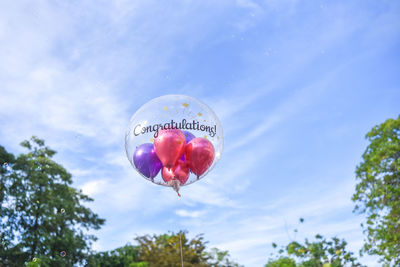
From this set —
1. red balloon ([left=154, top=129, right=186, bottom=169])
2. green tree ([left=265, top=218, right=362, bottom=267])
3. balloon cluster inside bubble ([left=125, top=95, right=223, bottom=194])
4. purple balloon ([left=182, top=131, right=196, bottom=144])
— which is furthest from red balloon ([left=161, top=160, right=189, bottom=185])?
green tree ([left=265, top=218, right=362, bottom=267])

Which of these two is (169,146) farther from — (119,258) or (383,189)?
(119,258)

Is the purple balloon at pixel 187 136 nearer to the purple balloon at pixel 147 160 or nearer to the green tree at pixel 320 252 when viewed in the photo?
the purple balloon at pixel 147 160

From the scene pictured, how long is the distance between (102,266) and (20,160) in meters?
6.87

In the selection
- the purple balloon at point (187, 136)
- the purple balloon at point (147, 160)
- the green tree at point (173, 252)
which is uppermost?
the green tree at point (173, 252)

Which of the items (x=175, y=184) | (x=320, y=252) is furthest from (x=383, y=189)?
(x=175, y=184)

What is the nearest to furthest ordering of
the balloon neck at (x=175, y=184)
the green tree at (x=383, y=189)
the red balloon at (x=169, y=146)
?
1. the red balloon at (x=169, y=146)
2. the balloon neck at (x=175, y=184)
3. the green tree at (x=383, y=189)

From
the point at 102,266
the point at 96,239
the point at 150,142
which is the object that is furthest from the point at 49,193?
the point at 150,142

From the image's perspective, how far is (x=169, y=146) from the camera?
190 inches

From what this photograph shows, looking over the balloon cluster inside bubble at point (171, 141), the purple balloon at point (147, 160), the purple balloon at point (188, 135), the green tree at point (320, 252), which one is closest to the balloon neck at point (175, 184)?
the balloon cluster inside bubble at point (171, 141)

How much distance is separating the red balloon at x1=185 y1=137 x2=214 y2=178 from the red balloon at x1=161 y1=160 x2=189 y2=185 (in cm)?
8

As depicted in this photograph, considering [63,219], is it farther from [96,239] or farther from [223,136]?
[223,136]

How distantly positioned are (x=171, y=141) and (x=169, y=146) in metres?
0.07

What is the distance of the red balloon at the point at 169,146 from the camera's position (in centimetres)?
482

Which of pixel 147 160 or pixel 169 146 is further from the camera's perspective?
pixel 147 160
